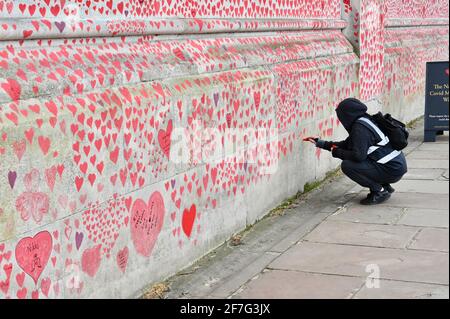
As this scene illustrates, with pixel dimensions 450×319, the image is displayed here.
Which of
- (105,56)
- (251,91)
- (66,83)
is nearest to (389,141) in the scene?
(251,91)

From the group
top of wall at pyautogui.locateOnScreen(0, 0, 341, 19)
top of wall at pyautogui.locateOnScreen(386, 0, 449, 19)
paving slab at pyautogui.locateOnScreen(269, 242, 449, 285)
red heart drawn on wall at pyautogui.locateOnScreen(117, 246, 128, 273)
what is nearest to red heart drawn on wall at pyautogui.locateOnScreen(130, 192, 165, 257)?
red heart drawn on wall at pyautogui.locateOnScreen(117, 246, 128, 273)

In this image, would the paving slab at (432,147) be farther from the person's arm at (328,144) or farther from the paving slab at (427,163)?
the person's arm at (328,144)

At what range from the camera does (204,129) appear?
5926mm

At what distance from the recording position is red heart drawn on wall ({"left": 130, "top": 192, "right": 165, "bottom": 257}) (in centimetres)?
503

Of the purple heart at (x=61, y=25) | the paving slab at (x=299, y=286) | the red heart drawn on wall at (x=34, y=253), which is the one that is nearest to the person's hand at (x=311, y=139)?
the paving slab at (x=299, y=286)

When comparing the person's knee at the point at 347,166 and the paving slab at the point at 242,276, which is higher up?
the person's knee at the point at 347,166

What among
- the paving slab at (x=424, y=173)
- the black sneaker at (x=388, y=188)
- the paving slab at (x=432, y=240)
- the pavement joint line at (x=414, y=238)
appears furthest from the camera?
the paving slab at (x=424, y=173)

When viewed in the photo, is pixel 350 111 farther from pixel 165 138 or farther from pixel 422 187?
pixel 165 138

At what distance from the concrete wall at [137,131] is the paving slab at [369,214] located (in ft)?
2.18

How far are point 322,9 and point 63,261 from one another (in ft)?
19.5

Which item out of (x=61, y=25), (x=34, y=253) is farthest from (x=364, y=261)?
(x=61, y=25)

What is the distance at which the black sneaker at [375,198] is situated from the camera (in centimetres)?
752

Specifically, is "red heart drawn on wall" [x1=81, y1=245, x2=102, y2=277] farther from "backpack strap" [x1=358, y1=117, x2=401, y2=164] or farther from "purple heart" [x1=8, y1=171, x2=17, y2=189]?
"backpack strap" [x1=358, y1=117, x2=401, y2=164]

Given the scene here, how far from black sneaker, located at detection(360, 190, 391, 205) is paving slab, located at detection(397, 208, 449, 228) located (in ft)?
1.15
